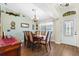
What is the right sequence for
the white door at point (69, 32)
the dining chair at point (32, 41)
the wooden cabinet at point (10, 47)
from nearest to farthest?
the wooden cabinet at point (10, 47) < the white door at point (69, 32) < the dining chair at point (32, 41)

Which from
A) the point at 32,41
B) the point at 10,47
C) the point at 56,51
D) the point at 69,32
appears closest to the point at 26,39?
the point at 32,41

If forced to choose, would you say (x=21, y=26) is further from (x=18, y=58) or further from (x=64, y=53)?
(x=64, y=53)

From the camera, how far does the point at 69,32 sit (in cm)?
226

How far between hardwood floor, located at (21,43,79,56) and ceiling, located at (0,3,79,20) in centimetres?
61

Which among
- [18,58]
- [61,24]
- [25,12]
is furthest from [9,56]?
[61,24]

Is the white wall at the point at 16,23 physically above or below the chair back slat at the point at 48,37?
above

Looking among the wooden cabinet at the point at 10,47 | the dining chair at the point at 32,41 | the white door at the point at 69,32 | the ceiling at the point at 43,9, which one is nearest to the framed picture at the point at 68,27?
the white door at the point at 69,32

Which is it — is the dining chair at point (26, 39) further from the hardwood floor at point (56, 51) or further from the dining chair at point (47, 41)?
the dining chair at point (47, 41)

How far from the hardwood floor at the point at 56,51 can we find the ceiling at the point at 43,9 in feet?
2.00

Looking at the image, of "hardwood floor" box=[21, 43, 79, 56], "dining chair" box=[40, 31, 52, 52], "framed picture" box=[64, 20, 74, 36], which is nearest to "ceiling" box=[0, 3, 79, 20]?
"framed picture" box=[64, 20, 74, 36]

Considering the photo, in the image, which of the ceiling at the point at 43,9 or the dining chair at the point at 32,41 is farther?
the dining chair at the point at 32,41

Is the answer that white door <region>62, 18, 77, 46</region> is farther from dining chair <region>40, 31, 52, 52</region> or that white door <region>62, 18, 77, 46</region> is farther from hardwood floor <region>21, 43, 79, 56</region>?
dining chair <region>40, 31, 52, 52</region>

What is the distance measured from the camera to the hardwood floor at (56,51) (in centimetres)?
225

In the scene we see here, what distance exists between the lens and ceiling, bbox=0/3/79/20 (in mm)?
2230
